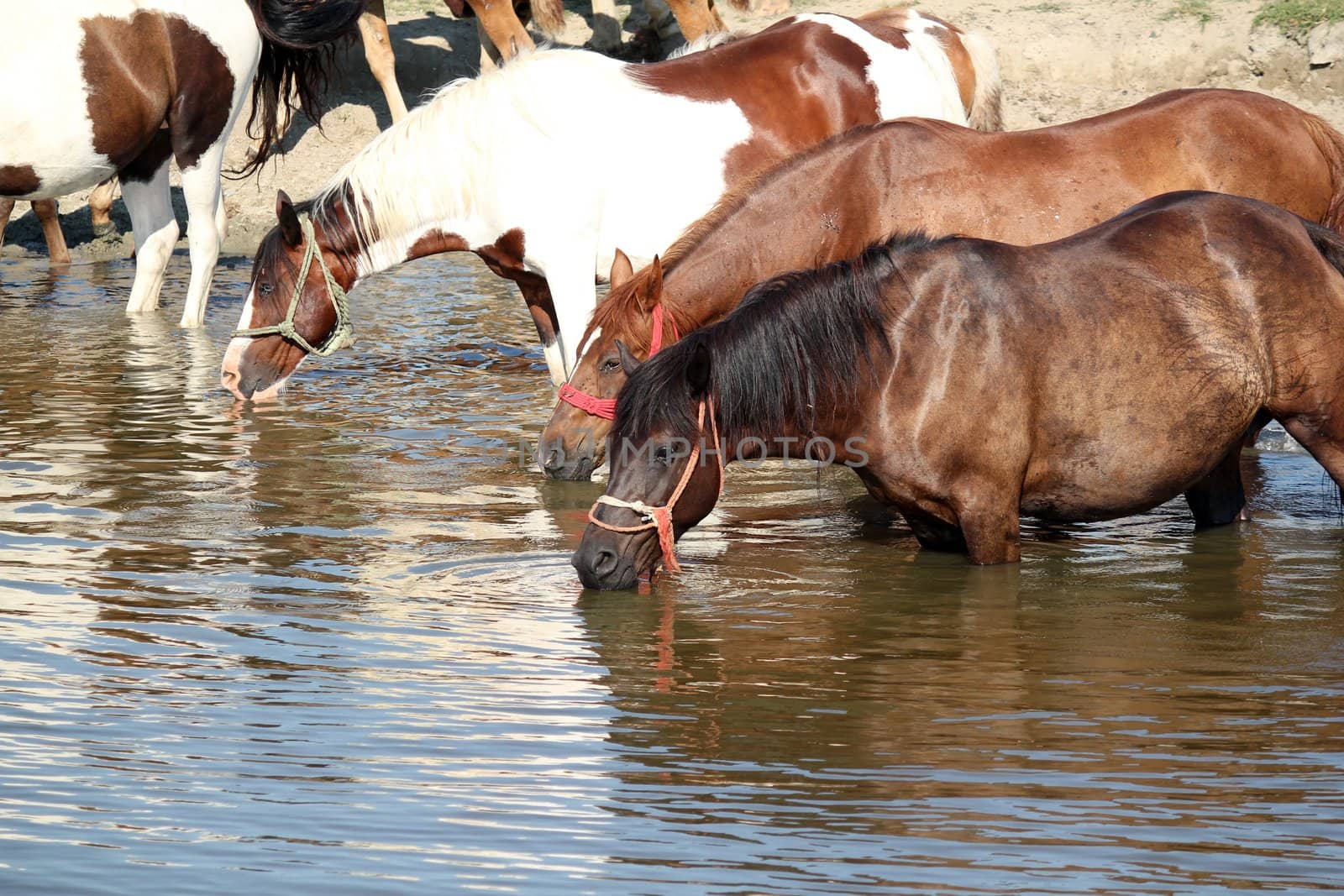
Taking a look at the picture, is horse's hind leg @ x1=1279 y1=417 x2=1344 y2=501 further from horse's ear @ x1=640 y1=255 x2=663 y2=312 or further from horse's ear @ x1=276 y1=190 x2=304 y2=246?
horse's ear @ x1=276 y1=190 x2=304 y2=246

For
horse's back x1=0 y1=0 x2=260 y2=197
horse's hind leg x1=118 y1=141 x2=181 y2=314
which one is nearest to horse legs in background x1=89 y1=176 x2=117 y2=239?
horse's hind leg x1=118 y1=141 x2=181 y2=314

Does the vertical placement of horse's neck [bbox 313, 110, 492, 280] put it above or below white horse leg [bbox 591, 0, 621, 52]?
below

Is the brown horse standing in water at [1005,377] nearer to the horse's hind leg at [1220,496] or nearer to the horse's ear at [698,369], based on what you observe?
the horse's ear at [698,369]

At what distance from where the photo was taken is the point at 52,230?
12797 mm

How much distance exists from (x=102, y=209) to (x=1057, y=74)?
789 centimetres

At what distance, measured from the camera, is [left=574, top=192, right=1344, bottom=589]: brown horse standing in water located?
16.5ft

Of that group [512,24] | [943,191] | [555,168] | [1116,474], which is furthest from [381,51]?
[1116,474]

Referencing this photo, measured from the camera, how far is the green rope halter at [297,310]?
7.37m

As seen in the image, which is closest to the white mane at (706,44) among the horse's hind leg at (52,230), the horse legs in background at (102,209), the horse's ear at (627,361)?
the horse's ear at (627,361)

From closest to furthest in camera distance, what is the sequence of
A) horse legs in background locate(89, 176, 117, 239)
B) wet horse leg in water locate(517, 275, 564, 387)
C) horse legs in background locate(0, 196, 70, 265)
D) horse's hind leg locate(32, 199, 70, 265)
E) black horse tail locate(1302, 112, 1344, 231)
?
black horse tail locate(1302, 112, 1344, 231)
wet horse leg in water locate(517, 275, 564, 387)
horse legs in background locate(0, 196, 70, 265)
horse's hind leg locate(32, 199, 70, 265)
horse legs in background locate(89, 176, 117, 239)

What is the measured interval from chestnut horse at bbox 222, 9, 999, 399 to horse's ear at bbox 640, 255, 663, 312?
132 cm

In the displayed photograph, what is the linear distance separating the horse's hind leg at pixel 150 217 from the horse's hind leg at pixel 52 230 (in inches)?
81.1

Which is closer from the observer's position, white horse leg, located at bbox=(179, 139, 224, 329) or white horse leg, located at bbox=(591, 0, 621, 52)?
white horse leg, located at bbox=(179, 139, 224, 329)

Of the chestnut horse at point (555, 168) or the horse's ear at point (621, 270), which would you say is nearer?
the horse's ear at point (621, 270)
